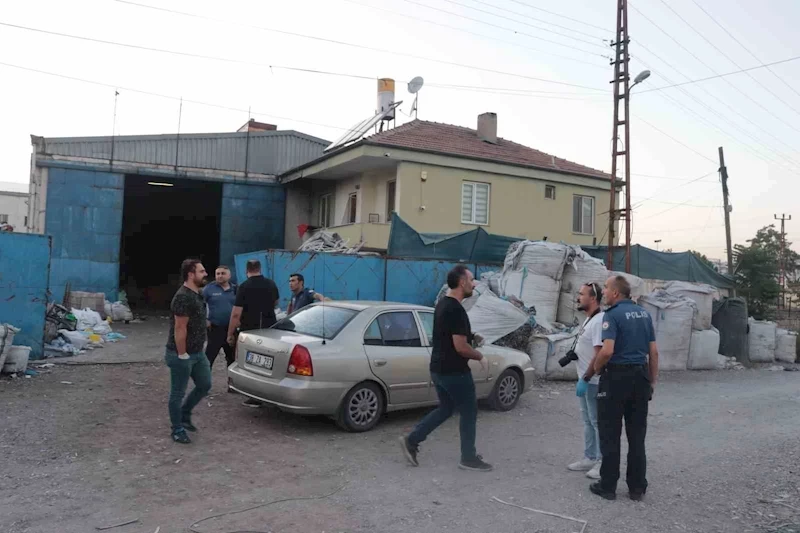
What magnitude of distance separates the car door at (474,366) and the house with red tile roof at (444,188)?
10885 mm

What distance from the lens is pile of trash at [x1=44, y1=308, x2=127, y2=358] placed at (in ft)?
36.0

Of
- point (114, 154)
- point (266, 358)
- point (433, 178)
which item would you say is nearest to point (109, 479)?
point (266, 358)

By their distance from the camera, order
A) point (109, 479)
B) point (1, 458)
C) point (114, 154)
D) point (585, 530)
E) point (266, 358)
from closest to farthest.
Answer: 1. point (585, 530)
2. point (109, 479)
3. point (1, 458)
4. point (266, 358)
5. point (114, 154)

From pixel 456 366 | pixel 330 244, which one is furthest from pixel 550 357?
pixel 330 244

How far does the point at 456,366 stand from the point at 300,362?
177 cm

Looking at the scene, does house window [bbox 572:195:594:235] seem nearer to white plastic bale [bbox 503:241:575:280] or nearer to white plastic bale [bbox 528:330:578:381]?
white plastic bale [bbox 503:241:575:280]

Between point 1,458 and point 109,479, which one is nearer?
point 109,479

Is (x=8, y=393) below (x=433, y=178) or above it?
below

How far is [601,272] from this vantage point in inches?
510

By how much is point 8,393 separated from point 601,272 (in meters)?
10.3

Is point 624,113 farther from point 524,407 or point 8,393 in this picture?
point 8,393

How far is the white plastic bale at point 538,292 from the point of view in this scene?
12602mm


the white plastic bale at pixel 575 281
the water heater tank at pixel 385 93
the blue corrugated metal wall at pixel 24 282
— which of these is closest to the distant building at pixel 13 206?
the water heater tank at pixel 385 93

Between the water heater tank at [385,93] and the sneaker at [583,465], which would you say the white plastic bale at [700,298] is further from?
the water heater tank at [385,93]
